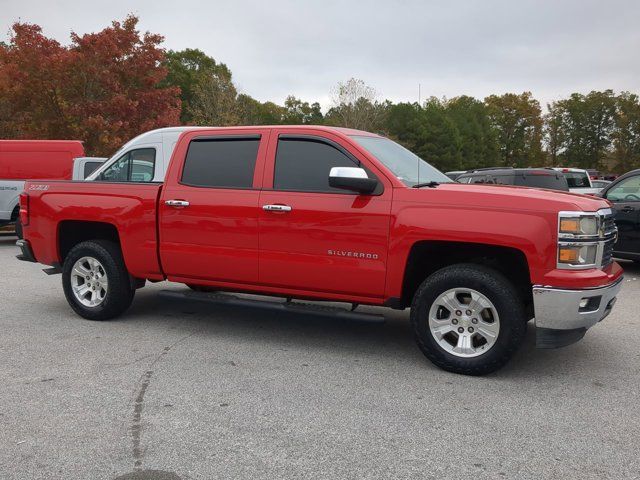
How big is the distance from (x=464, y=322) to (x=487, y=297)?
0.28 m

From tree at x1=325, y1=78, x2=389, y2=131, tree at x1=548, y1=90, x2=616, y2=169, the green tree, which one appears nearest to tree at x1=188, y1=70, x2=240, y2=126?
tree at x1=325, y1=78, x2=389, y2=131

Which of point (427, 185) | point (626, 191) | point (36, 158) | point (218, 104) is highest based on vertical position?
point (218, 104)

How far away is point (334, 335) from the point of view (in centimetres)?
575

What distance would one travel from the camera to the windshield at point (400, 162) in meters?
5.06

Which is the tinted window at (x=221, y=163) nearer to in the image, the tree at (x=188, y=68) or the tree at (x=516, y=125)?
the tree at (x=188, y=68)

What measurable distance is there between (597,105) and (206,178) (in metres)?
80.0

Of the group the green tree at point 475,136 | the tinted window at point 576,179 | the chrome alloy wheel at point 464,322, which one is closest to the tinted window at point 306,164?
the chrome alloy wheel at point 464,322

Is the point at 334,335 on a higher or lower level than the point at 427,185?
lower

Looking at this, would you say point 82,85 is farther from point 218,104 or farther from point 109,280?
point 109,280

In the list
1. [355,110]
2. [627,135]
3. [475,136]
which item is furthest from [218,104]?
[627,135]

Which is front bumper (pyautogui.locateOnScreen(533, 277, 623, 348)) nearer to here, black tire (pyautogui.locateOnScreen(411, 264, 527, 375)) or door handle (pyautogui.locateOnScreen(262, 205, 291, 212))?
black tire (pyautogui.locateOnScreen(411, 264, 527, 375))

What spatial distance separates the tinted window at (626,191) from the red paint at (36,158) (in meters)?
11.4

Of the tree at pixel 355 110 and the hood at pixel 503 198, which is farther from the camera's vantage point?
the tree at pixel 355 110

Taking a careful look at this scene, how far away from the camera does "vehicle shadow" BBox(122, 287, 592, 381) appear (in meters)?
4.87
